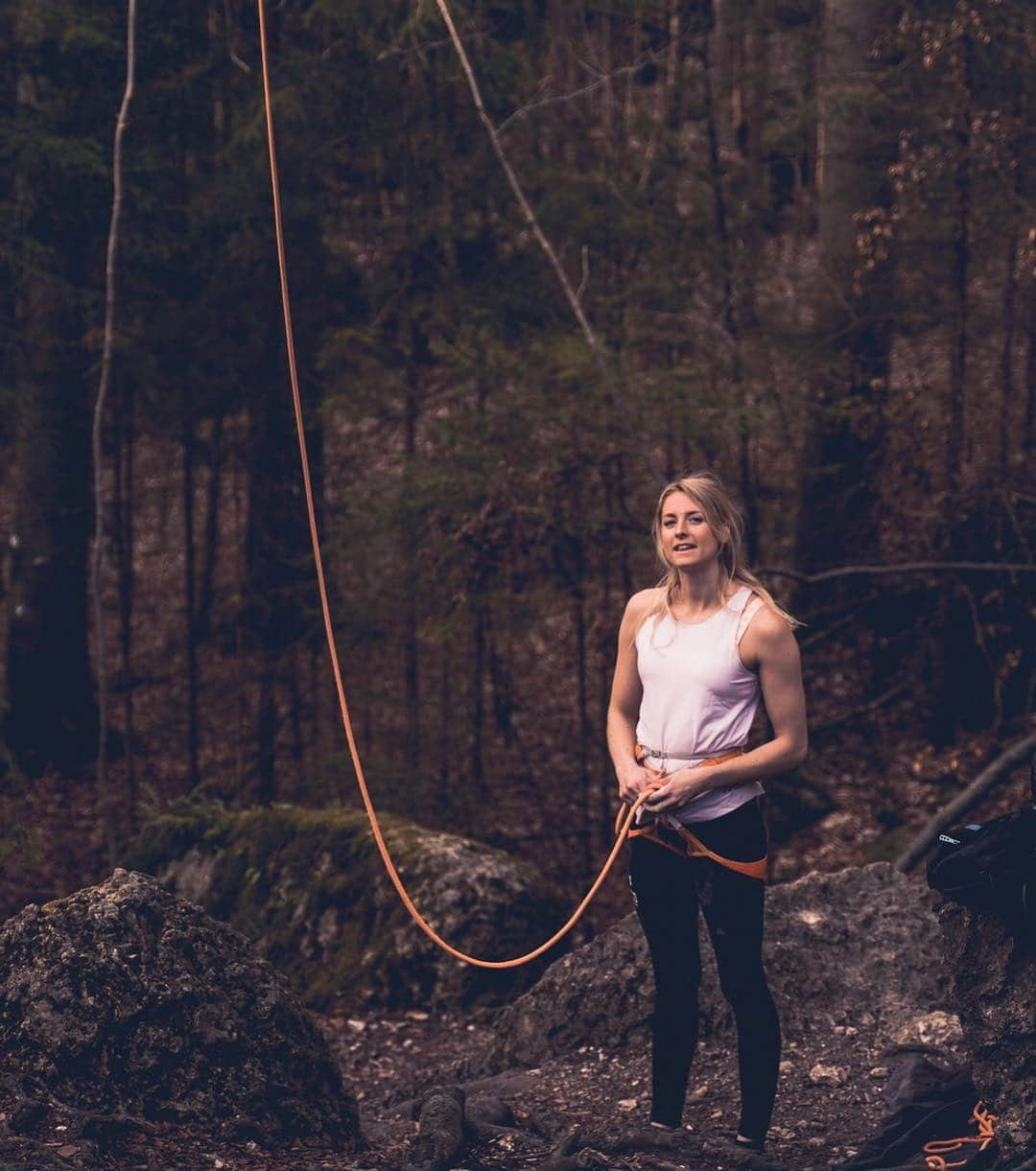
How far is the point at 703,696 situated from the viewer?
13.6 ft

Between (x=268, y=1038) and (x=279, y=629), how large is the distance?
767 cm

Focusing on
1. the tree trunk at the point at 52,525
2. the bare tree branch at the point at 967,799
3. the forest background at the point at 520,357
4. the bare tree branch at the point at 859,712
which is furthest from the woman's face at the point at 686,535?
the tree trunk at the point at 52,525

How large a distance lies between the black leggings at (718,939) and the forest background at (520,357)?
5594mm

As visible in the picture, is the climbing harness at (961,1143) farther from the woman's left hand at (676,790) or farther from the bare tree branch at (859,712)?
the bare tree branch at (859,712)

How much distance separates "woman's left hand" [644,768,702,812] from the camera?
4.07 metres

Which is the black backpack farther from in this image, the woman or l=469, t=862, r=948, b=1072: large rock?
l=469, t=862, r=948, b=1072: large rock

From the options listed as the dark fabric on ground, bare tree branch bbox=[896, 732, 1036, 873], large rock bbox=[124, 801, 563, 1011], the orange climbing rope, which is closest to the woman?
the orange climbing rope

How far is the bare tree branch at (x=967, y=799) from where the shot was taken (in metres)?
8.00

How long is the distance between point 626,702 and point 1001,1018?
4.44ft

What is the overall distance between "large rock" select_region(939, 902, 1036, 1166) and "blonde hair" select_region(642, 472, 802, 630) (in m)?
1.03

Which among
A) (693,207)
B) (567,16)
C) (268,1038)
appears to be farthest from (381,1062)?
(567,16)

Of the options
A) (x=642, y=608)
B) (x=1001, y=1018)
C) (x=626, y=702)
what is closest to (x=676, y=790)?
(x=626, y=702)

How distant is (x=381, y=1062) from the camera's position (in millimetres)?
7047

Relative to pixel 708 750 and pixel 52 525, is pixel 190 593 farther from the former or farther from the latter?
pixel 708 750
